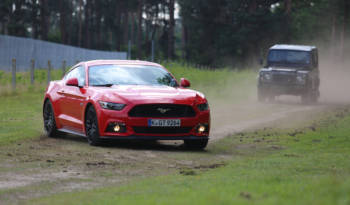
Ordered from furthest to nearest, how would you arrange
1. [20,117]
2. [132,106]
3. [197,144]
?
[20,117]
[197,144]
[132,106]

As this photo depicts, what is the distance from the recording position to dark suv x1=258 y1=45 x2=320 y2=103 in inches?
1150

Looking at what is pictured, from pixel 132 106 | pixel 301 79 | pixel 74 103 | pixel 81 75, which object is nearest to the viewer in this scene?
pixel 132 106

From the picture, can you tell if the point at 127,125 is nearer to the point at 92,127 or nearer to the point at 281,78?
the point at 92,127

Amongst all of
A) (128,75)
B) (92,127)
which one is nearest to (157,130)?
(92,127)

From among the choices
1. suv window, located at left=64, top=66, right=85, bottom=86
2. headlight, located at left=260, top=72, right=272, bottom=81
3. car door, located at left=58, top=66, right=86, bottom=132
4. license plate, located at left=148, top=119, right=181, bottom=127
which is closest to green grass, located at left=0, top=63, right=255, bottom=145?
car door, located at left=58, top=66, right=86, bottom=132

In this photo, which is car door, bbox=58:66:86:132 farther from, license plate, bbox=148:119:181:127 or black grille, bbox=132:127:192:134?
license plate, bbox=148:119:181:127

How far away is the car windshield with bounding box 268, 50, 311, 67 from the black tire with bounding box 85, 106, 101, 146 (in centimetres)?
1788

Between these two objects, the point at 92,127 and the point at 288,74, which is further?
the point at 288,74

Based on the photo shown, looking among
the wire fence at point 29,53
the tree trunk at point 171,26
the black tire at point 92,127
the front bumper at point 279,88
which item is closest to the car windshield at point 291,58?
the front bumper at point 279,88

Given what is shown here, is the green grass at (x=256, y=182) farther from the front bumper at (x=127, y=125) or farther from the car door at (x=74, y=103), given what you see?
the car door at (x=74, y=103)

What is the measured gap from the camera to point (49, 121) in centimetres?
1445

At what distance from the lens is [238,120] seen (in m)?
19.5

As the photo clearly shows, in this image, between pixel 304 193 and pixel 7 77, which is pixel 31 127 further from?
pixel 7 77

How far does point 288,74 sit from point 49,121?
1630 cm
